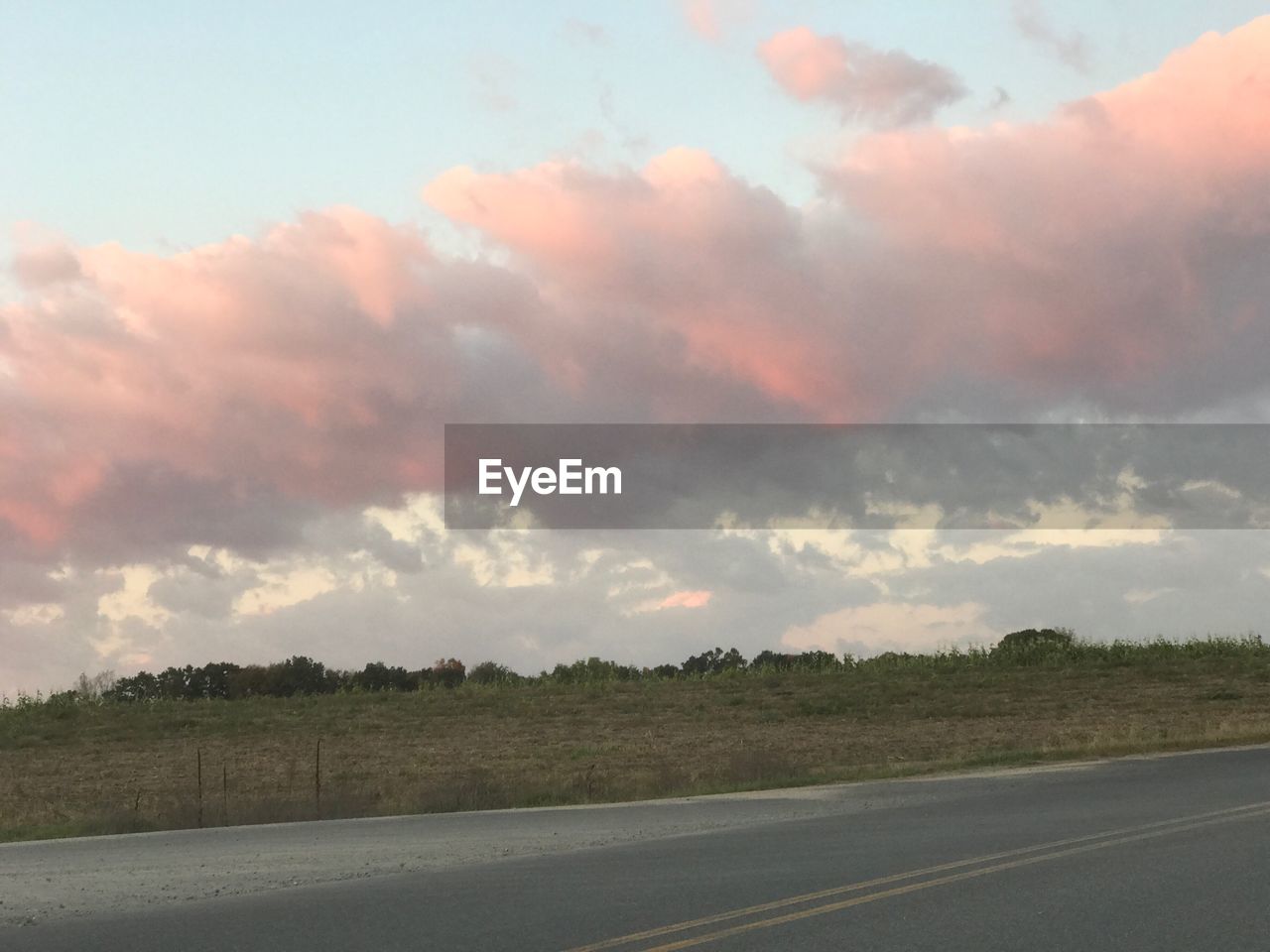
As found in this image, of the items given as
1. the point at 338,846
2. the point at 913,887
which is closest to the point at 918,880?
the point at 913,887

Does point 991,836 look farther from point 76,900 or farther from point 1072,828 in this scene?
point 76,900

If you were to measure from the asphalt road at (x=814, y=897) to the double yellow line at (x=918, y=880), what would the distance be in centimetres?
2

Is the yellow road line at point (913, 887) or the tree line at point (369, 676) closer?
the yellow road line at point (913, 887)

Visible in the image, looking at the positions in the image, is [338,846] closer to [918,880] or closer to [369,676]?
[918,880]

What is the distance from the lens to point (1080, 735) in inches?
1471

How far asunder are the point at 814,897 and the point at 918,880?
124 centimetres

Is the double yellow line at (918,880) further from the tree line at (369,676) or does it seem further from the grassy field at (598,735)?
the tree line at (369,676)

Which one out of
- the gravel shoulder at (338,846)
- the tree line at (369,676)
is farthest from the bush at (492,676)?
the gravel shoulder at (338,846)

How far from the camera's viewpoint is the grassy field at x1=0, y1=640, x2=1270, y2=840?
90.2ft

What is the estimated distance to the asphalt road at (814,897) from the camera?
9727 millimetres

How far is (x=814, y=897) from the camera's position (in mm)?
11242

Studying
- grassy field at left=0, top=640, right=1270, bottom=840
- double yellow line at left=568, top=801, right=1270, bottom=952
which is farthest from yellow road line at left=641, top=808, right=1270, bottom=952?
grassy field at left=0, top=640, right=1270, bottom=840

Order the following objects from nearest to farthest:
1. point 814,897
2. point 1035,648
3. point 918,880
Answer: point 814,897 < point 918,880 < point 1035,648

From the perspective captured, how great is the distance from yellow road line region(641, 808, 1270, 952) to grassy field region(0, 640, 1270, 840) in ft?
40.4
